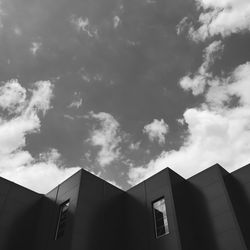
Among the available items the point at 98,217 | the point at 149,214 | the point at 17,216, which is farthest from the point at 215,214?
the point at 17,216

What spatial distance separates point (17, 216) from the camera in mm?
16594

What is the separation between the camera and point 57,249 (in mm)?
13766

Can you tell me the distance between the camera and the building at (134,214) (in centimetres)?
1355

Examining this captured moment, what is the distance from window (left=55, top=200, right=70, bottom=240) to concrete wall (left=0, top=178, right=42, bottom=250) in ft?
7.68

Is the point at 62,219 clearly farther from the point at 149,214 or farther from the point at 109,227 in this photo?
the point at 149,214

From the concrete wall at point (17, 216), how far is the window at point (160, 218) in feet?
24.7

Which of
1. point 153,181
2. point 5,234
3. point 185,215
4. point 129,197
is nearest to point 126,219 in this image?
point 129,197

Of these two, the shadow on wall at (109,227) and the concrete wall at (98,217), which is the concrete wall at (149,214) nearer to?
the shadow on wall at (109,227)

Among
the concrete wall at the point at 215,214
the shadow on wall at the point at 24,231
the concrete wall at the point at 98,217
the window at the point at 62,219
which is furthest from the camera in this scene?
the shadow on wall at the point at 24,231

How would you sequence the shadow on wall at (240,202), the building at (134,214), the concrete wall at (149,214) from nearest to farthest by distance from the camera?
1. the shadow on wall at (240,202)
2. the building at (134,214)
3. the concrete wall at (149,214)

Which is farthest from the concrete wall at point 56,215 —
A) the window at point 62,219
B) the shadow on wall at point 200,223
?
the shadow on wall at point 200,223

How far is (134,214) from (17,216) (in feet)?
→ 23.8

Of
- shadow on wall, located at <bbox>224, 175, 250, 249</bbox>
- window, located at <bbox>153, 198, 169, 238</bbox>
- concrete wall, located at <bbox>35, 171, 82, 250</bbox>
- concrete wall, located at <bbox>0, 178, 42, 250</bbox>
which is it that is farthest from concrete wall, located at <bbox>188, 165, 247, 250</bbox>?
concrete wall, located at <bbox>0, 178, 42, 250</bbox>

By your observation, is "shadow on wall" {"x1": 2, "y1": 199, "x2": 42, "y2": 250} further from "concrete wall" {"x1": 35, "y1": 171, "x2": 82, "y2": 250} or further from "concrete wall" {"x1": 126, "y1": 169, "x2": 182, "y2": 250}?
"concrete wall" {"x1": 126, "y1": 169, "x2": 182, "y2": 250}
